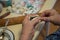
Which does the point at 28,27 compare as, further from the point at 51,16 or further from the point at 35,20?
the point at 51,16

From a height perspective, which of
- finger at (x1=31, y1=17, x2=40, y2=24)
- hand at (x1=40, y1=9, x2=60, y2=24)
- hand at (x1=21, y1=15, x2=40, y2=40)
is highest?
hand at (x1=40, y1=9, x2=60, y2=24)

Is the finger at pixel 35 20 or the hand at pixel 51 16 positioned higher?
the hand at pixel 51 16

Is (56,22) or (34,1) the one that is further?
(34,1)

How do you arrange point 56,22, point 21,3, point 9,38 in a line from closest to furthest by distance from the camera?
point 9,38 < point 56,22 < point 21,3

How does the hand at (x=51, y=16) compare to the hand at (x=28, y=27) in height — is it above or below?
above

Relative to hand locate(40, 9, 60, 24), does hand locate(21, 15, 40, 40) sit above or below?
below

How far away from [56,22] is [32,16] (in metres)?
0.15

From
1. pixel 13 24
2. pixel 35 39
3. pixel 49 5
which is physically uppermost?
pixel 49 5

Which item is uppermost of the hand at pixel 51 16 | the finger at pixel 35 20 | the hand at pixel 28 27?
the hand at pixel 51 16

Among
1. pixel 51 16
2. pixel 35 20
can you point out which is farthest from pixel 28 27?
pixel 51 16

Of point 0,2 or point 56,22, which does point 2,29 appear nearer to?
point 0,2

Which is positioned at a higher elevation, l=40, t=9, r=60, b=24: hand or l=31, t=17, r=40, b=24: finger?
l=40, t=9, r=60, b=24: hand

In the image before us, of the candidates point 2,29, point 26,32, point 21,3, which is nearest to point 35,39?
point 26,32

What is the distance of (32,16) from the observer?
835 mm
